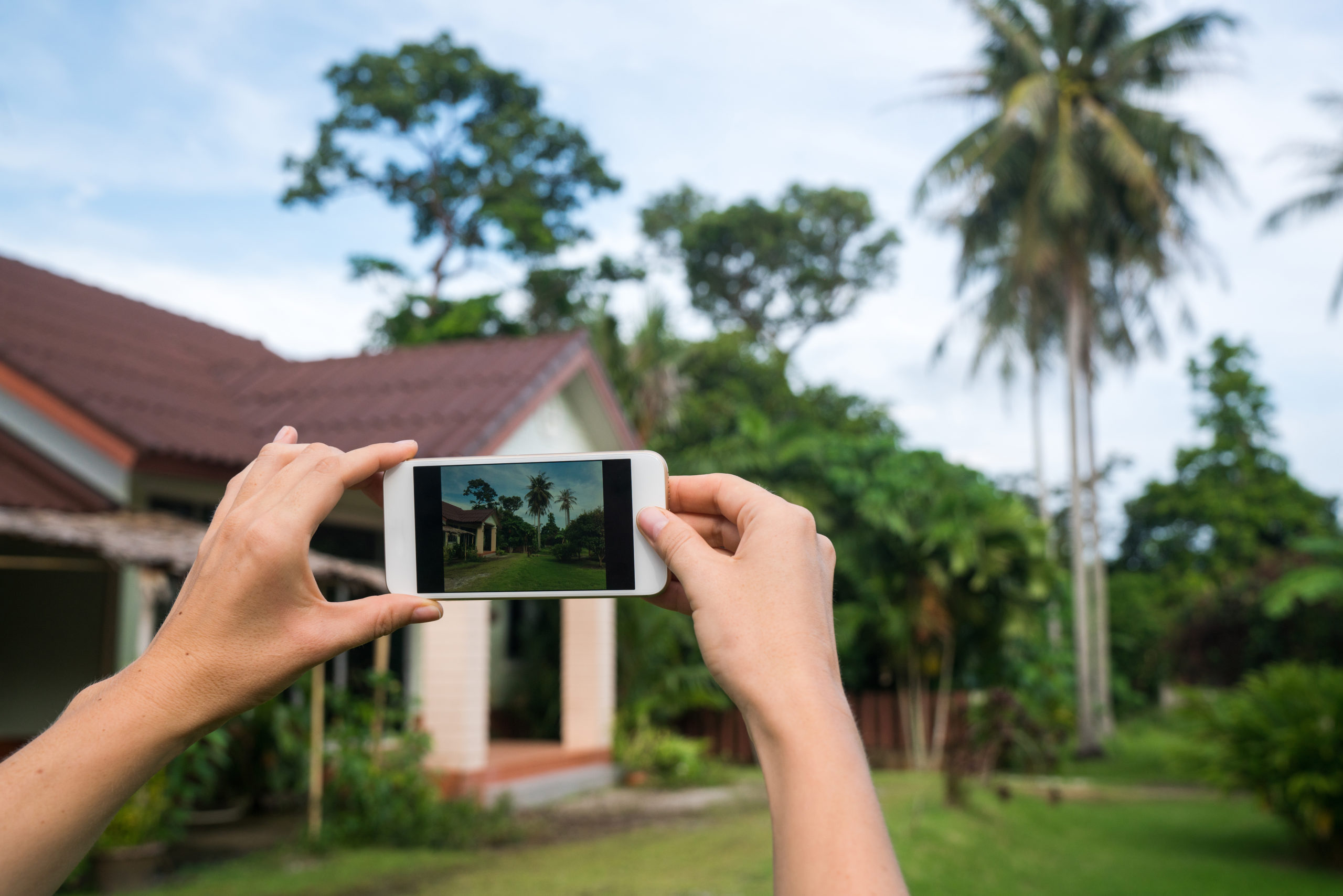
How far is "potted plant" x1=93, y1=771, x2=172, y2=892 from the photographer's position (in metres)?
6.39

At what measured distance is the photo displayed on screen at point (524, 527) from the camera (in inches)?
57.1

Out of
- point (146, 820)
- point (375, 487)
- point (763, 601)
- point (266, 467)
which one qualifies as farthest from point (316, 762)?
point (763, 601)

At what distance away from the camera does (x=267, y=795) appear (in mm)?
9523

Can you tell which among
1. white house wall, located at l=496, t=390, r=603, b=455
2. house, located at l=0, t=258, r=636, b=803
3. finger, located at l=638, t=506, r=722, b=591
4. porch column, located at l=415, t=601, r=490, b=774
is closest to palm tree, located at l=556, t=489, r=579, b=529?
finger, located at l=638, t=506, r=722, b=591

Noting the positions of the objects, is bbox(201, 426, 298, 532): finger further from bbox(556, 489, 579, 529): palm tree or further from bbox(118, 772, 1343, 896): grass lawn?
bbox(118, 772, 1343, 896): grass lawn

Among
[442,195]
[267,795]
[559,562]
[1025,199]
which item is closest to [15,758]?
[559,562]

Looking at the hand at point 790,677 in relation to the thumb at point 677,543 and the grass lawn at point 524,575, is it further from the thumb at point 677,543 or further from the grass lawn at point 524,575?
the grass lawn at point 524,575

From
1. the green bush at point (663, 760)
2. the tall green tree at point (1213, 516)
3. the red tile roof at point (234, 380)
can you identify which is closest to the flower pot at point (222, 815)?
the red tile roof at point (234, 380)

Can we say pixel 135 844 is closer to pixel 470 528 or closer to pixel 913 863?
pixel 913 863

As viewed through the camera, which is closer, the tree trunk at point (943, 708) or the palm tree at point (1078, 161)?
the tree trunk at point (943, 708)

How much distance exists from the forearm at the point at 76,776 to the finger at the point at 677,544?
1.92 ft

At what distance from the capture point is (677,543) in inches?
50.1

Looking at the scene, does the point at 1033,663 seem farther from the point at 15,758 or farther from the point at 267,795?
the point at 15,758

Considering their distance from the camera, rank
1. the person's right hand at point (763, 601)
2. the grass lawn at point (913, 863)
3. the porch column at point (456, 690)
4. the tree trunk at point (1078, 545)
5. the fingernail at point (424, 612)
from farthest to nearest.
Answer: the tree trunk at point (1078, 545), the porch column at point (456, 690), the grass lawn at point (913, 863), the fingernail at point (424, 612), the person's right hand at point (763, 601)
